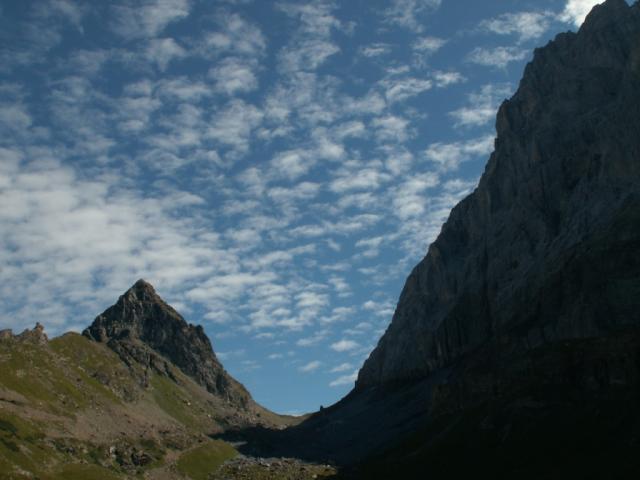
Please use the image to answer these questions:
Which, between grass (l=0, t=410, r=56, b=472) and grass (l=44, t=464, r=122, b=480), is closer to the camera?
grass (l=0, t=410, r=56, b=472)

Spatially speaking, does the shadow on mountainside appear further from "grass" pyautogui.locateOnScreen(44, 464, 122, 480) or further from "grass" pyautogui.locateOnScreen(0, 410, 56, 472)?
"grass" pyautogui.locateOnScreen(0, 410, 56, 472)

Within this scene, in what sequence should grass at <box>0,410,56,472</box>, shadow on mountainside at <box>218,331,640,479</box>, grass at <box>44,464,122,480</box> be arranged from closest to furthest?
shadow on mountainside at <box>218,331,640,479</box>, grass at <box>0,410,56,472</box>, grass at <box>44,464,122,480</box>

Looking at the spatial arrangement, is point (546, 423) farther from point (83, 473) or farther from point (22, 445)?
point (22, 445)

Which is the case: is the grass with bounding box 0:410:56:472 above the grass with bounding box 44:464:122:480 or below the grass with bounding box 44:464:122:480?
above

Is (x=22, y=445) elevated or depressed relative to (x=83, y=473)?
elevated

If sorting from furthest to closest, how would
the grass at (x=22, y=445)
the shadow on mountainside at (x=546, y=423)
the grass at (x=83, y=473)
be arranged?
the grass at (x=83, y=473) < the grass at (x=22, y=445) < the shadow on mountainside at (x=546, y=423)

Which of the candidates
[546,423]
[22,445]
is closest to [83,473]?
[22,445]

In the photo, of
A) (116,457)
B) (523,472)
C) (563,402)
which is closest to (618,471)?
(523,472)

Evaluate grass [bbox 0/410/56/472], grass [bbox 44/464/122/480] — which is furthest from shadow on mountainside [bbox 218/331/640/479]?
grass [bbox 0/410/56/472]

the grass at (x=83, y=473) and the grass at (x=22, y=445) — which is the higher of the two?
the grass at (x=22, y=445)

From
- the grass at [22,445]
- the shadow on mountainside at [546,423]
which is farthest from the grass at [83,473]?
the shadow on mountainside at [546,423]

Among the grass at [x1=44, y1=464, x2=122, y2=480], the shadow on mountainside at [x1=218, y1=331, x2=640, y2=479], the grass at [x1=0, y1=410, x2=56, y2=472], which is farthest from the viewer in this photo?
the grass at [x1=44, y1=464, x2=122, y2=480]

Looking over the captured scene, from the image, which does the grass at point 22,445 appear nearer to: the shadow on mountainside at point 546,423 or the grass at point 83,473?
the grass at point 83,473

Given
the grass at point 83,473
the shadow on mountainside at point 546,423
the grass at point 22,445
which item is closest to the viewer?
the shadow on mountainside at point 546,423
